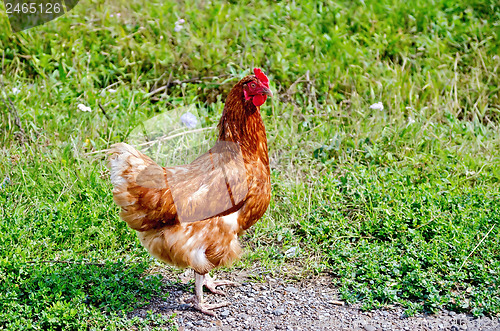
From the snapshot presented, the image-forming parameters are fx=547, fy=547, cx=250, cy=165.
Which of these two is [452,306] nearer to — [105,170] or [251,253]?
[251,253]

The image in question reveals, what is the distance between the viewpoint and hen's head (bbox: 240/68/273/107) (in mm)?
3359

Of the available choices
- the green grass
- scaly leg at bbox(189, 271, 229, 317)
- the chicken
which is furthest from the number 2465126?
scaly leg at bbox(189, 271, 229, 317)

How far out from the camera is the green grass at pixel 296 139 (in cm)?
363

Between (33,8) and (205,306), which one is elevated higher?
(33,8)

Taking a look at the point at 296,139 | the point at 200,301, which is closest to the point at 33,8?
the point at 296,139

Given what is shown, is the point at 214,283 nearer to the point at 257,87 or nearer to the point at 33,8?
the point at 257,87

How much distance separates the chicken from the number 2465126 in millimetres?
3605

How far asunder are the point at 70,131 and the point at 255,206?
7.17 ft

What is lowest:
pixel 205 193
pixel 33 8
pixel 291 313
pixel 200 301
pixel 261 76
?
pixel 291 313

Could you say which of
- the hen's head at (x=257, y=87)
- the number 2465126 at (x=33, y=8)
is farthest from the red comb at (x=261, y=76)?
the number 2465126 at (x=33, y=8)

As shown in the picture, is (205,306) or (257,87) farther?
(205,306)

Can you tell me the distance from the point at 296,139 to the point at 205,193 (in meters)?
1.81

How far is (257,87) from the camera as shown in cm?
337

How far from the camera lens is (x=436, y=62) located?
5.83 meters
